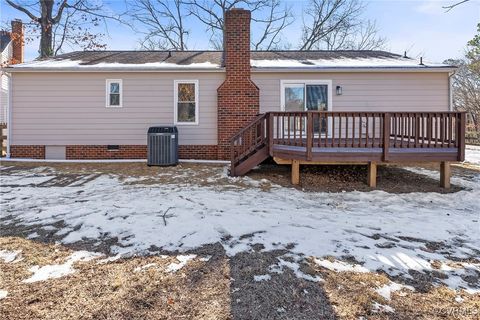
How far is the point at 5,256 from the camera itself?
11.0 ft

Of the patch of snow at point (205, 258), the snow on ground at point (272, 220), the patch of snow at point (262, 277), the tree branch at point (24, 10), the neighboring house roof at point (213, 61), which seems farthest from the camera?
the tree branch at point (24, 10)

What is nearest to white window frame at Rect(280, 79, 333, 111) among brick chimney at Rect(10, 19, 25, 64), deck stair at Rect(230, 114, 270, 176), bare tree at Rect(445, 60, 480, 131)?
deck stair at Rect(230, 114, 270, 176)

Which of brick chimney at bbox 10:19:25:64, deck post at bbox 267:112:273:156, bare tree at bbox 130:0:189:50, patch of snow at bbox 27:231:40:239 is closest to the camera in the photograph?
patch of snow at bbox 27:231:40:239

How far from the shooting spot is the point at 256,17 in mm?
21766

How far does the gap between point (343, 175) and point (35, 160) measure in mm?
9354

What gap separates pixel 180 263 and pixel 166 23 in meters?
22.4

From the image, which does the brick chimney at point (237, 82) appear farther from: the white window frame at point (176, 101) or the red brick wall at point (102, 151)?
the red brick wall at point (102, 151)

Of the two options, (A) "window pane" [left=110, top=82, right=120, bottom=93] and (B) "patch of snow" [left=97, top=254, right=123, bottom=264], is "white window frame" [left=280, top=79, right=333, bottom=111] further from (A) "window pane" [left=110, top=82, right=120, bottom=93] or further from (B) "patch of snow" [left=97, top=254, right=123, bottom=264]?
(B) "patch of snow" [left=97, top=254, right=123, bottom=264]

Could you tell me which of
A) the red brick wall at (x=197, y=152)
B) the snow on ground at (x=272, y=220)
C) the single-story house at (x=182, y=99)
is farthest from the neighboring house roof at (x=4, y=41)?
the snow on ground at (x=272, y=220)

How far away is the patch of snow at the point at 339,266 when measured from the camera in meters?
3.06

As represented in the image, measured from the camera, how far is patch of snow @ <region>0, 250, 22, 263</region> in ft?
10.8

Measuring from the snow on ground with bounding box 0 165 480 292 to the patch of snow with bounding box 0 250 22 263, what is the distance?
0.50 metres

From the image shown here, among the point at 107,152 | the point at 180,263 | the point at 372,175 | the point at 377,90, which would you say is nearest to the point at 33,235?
the point at 180,263

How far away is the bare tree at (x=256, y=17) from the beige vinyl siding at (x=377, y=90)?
43.9ft
